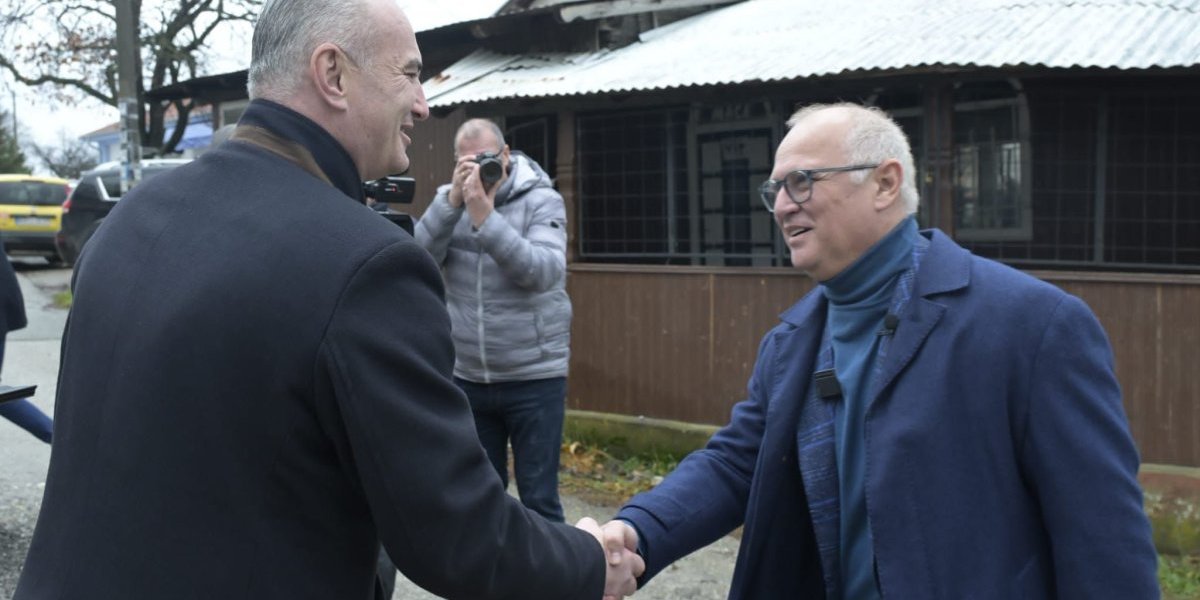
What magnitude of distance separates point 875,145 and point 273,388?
1405 mm

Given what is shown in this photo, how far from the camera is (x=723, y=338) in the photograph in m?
8.24

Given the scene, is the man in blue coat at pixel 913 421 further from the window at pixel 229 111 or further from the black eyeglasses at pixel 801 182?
the window at pixel 229 111

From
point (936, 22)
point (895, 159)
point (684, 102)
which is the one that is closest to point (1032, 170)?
point (936, 22)

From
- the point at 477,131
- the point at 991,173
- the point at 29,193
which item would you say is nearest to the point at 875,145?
the point at 477,131

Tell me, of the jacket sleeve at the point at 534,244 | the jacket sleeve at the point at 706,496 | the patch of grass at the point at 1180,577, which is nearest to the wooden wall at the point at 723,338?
the patch of grass at the point at 1180,577

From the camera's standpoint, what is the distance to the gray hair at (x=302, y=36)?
74.9 inches

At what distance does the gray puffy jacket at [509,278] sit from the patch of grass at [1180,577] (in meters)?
3.13

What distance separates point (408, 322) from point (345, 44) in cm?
47

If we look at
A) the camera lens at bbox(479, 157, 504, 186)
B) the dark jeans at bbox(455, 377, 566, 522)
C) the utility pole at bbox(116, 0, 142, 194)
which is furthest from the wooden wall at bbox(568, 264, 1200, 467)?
the utility pole at bbox(116, 0, 142, 194)

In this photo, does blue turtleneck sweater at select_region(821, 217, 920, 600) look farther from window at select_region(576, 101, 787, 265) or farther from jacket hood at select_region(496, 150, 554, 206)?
window at select_region(576, 101, 787, 265)

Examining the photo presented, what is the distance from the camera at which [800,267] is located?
263 cm

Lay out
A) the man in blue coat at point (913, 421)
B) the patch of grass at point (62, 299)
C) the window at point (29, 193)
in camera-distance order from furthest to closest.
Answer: the window at point (29, 193) < the patch of grass at point (62, 299) < the man in blue coat at point (913, 421)

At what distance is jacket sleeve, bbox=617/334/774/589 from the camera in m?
2.85

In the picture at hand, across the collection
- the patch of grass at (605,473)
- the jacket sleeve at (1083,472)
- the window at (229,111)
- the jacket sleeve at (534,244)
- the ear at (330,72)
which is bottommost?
the patch of grass at (605,473)
